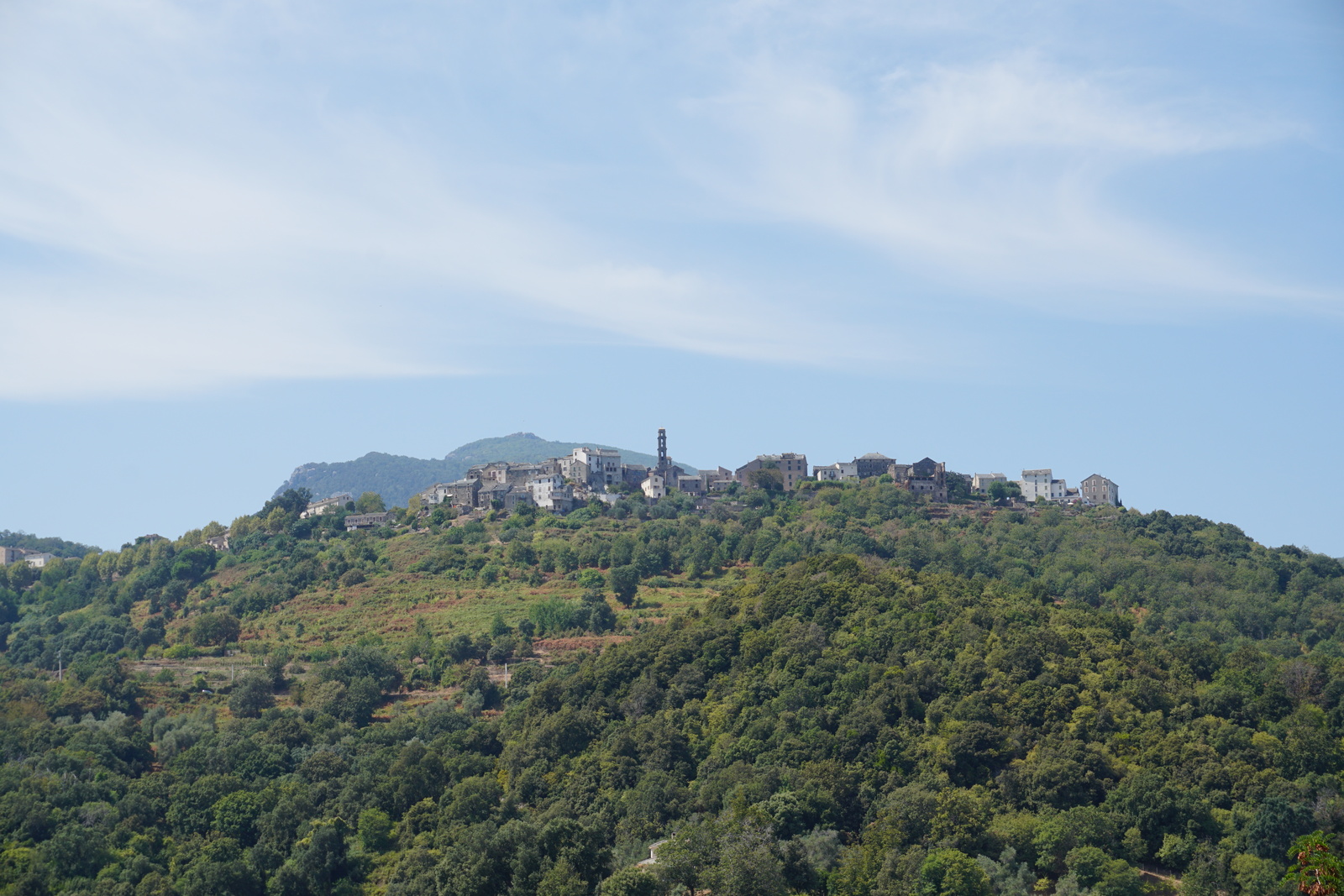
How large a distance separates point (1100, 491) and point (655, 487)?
39849 mm

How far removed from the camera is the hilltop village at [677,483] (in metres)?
108

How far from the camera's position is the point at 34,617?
93688 mm

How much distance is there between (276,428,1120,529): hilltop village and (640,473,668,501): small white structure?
0.24 feet

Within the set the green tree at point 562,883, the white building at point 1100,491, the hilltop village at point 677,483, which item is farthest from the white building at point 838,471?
the green tree at point 562,883

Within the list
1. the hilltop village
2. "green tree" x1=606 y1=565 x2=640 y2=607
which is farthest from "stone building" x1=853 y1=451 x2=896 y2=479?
"green tree" x1=606 y1=565 x2=640 y2=607

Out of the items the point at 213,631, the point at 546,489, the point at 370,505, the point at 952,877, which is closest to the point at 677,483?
the point at 546,489

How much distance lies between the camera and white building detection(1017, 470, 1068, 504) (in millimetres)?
116688

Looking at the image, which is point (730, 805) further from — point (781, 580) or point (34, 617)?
point (34, 617)

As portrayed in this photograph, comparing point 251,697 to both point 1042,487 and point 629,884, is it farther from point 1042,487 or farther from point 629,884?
point 1042,487

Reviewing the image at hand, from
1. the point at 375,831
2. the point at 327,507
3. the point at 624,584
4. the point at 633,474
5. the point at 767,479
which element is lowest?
the point at 375,831

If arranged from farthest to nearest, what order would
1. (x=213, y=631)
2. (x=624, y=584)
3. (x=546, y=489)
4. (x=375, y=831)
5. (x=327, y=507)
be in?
(x=327, y=507), (x=546, y=489), (x=624, y=584), (x=213, y=631), (x=375, y=831)

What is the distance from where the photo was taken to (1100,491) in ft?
374

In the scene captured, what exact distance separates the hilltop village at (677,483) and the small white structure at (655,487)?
7cm

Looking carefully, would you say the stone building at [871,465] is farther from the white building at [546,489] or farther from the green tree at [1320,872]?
the green tree at [1320,872]
